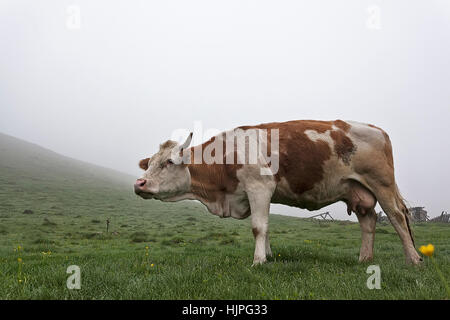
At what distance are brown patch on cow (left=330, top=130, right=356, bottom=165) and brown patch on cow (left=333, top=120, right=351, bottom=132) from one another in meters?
0.27

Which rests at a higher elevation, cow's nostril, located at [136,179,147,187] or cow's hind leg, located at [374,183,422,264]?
cow's nostril, located at [136,179,147,187]

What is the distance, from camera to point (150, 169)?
6.46 meters

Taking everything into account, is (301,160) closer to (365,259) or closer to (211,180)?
(211,180)

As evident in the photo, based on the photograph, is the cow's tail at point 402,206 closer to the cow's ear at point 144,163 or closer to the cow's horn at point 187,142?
the cow's horn at point 187,142

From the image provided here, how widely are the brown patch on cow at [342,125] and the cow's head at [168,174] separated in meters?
3.10

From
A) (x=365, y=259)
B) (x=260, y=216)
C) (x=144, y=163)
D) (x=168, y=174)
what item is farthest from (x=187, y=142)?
(x=365, y=259)

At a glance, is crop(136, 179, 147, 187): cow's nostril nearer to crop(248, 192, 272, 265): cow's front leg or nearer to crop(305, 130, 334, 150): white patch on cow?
crop(248, 192, 272, 265): cow's front leg

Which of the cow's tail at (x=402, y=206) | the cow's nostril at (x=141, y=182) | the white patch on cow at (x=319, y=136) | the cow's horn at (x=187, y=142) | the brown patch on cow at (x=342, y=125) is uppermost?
the brown patch on cow at (x=342, y=125)

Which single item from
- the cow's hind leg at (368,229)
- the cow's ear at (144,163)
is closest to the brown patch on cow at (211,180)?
the cow's ear at (144,163)

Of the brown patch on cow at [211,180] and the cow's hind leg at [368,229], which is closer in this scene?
the brown patch on cow at [211,180]

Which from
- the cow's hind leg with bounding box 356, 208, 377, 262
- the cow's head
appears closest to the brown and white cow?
the cow's head

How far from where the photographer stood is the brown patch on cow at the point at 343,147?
6.23 m

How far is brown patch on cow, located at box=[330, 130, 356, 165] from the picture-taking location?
245 inches
